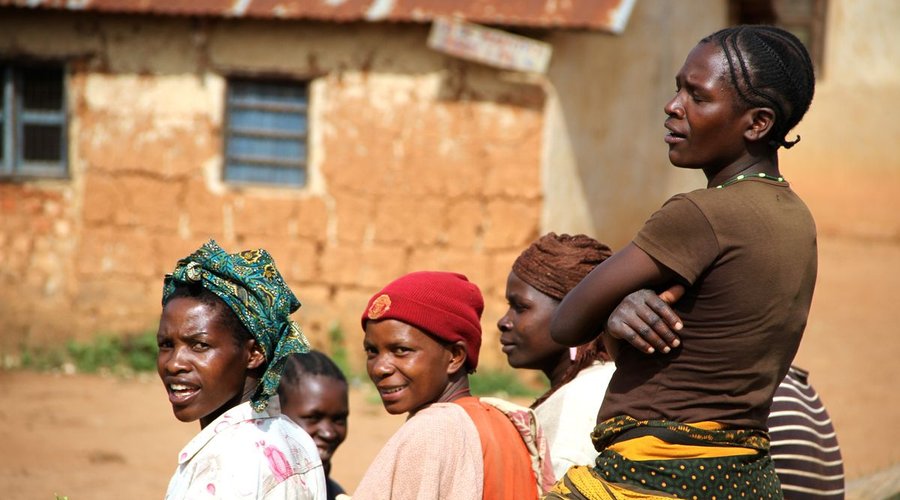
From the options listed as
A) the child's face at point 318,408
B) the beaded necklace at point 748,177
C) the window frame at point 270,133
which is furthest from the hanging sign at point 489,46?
the beaded necklace at point 748,177

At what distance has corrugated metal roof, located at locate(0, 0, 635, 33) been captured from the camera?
787 centimetres

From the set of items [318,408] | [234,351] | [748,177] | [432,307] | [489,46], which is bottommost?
[318,408]

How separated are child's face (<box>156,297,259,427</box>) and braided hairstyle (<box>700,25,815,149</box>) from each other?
4.37ft

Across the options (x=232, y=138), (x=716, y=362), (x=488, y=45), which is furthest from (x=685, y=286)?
(x=232, y=138)

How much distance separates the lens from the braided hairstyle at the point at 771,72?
218 centimetres

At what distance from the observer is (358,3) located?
8359 mm

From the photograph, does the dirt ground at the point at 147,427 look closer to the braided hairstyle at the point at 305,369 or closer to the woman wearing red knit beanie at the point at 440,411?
the braided hairstyle at the point at 305,369

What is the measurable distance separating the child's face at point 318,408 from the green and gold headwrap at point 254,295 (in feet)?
3.85

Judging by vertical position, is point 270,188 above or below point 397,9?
below

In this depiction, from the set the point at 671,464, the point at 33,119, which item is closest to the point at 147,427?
the point at 33,119

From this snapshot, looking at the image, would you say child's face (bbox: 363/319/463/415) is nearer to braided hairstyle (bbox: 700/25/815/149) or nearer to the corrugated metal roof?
braided hairstyle (bbox: 700/25/815/149)

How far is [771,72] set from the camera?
219 cm

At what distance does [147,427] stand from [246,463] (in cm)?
555

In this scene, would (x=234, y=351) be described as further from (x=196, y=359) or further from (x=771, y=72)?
(x=771, y=72)
